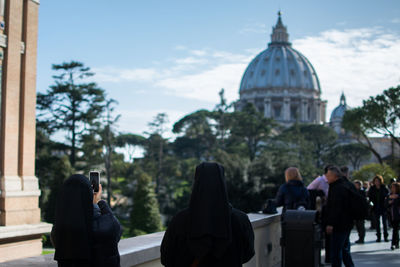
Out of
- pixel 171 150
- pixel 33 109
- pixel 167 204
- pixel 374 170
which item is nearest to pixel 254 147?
pixel 171 150

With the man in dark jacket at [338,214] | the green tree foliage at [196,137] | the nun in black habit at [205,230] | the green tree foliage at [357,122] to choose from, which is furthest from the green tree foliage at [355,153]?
the nun in black habit at [205,230]

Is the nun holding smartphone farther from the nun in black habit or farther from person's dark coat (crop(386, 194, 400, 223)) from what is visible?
person's dark coat (crop(386, 194, 400, 223))

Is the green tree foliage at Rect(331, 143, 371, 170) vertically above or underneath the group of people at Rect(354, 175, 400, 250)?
above

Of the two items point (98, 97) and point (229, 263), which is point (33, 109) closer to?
point (229, 263)

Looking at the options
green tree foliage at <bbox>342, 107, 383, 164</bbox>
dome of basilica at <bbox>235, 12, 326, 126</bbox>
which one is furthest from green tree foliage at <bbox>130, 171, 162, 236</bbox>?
dome of basilica at <bbox>235, 12, 326, 126</bbox>

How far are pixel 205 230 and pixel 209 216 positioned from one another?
84mm

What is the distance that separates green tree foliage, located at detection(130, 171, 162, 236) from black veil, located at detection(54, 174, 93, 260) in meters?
34.8

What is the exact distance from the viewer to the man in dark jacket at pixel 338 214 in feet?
21.0

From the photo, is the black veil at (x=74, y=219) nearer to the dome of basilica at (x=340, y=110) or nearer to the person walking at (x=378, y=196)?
the person walking at (x=378, y=196)

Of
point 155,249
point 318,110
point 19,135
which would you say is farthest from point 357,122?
point 318,110

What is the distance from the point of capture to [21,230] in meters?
10.9

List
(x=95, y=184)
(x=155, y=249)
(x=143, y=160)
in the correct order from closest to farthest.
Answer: (x=95, y=184)
(x=155, y=249)
(x=143, y=160)

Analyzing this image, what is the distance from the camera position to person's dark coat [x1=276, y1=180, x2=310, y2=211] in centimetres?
721

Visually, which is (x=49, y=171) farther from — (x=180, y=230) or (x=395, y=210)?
(x=180, y=230)
